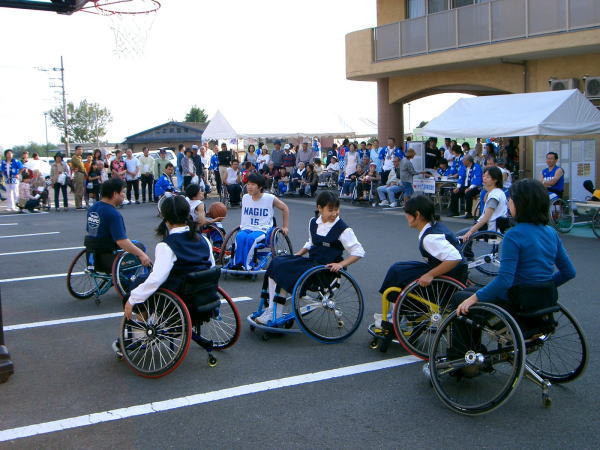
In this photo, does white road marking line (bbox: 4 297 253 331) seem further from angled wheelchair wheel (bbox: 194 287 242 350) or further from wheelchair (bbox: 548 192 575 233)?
wheelchair (bbox: 548 192 575 233)

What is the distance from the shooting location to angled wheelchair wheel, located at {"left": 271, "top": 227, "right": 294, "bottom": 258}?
8765mm

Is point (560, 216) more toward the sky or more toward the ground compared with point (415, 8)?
more toward the ground

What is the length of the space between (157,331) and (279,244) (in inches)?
162

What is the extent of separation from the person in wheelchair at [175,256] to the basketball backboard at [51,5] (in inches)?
170

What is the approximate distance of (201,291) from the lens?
5.28 meters

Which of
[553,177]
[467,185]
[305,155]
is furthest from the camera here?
[305,155]

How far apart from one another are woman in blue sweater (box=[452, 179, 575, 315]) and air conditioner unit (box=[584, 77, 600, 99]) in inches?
586

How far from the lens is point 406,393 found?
4.73 metres

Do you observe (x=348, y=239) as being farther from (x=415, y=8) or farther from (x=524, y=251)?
(x=415, y=8)

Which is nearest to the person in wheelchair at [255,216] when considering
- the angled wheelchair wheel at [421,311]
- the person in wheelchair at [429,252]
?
the person in wheelchair at [429,252]

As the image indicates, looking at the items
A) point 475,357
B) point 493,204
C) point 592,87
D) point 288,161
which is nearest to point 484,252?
point 493,204

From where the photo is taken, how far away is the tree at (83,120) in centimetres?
8312

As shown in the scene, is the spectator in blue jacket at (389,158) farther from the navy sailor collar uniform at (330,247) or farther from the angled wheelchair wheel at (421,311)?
the angled wheelchair wheel at (421,311)

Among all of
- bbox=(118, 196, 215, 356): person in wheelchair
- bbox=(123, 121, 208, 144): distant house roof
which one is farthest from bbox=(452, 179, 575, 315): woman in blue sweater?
bbox=(123, 121, 208, 144): distant house roof
